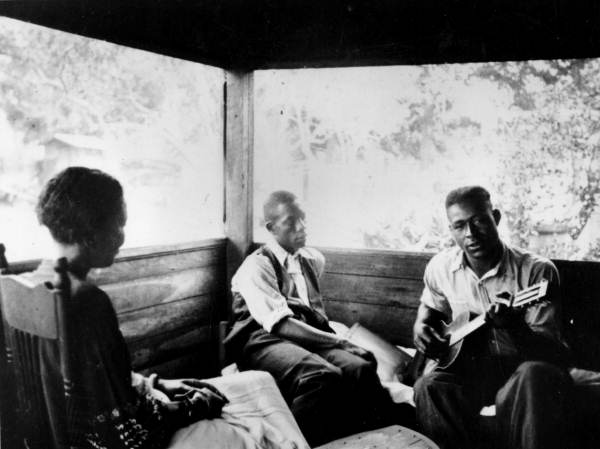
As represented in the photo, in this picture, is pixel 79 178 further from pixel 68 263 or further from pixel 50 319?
pixel 50 319

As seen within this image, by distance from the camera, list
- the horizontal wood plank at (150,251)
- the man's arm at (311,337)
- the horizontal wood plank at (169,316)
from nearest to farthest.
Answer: the horizontal wood plank at (150,251)
the horizontal wood plank at (169,316)
the man's arm at (311,337)

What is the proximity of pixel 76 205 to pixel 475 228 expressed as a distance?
1146 mm

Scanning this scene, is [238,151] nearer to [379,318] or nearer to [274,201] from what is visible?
[274,201]

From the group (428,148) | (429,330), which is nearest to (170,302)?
(429,330)

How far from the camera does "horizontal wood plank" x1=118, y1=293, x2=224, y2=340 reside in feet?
5.41

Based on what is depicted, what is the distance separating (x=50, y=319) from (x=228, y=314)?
0.78 m

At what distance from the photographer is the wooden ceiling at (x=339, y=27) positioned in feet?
4.72

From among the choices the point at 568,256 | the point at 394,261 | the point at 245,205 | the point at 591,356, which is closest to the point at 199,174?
the point at 245,205

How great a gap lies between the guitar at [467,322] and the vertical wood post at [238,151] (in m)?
0.77

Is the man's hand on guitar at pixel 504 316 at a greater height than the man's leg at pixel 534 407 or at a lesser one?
greater

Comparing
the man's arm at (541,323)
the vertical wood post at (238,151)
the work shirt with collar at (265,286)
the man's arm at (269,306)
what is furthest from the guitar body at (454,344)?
the vertical wood post at (238,151)

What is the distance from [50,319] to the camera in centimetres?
123

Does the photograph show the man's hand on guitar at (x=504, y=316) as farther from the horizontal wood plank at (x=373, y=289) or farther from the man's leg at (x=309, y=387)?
the man's leg at (x=309, y=387)

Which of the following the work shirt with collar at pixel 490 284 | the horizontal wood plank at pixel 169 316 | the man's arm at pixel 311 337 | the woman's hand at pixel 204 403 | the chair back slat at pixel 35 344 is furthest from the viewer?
the man's arm at pixel 311 337
